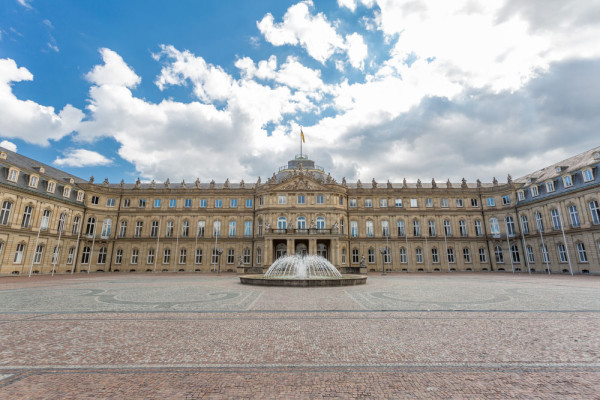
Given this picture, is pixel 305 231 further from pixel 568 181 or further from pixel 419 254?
pixel 568 181

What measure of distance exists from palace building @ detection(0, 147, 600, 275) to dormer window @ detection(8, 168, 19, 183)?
7.25 feet

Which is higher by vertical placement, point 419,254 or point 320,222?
point 320,222

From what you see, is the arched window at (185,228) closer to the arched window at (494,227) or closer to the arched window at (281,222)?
the arched window at (281,222)

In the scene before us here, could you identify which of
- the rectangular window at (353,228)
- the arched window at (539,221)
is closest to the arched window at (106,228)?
the rectangular window at (353,228)

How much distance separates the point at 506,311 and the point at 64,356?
52.6 ft

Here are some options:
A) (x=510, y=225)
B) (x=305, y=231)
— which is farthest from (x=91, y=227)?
(x=510, y=225)

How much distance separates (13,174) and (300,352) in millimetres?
48037

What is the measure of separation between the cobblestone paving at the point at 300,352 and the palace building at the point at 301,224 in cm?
2994

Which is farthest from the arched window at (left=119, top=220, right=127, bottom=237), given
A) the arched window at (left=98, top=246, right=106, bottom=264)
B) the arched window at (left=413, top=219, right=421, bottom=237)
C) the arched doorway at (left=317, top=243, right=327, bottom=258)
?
the arched window at (left=413, top=219, right=421, bottom=237)

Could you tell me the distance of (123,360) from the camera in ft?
22.1

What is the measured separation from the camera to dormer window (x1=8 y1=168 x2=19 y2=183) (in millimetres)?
35969

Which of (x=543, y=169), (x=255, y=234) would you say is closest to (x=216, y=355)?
(x=255, y=234)

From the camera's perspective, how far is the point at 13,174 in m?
36.4

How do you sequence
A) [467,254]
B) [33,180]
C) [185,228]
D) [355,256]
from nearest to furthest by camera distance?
1. [33,180]
2. [467,254]
3. [355,256]
4. [185,228]
